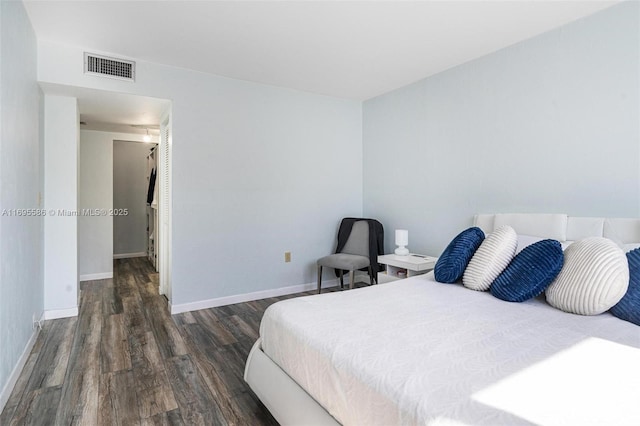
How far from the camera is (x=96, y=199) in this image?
5.02 metres

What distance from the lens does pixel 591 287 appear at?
1.76m

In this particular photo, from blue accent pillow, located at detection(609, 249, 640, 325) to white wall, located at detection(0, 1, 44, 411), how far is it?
3.24 m

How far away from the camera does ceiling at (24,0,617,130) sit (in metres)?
2.39

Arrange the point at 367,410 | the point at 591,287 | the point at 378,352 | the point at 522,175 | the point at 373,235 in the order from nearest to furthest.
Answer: the point at 367,410
the point at 378,352
the point at 591,287
the point at 522,175
the point at 373,235

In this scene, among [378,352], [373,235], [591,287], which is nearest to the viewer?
[378,352]

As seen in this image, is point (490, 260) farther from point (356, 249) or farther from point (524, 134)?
point (356, 249)

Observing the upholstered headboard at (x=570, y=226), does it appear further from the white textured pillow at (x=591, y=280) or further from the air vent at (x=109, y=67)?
the air vent at (x=109, y=67)

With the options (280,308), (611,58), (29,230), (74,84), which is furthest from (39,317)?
(611,58)

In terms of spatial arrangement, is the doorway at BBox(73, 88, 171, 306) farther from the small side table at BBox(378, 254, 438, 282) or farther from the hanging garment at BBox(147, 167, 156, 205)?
the small side table at BBox(378, 254, 438, 282)

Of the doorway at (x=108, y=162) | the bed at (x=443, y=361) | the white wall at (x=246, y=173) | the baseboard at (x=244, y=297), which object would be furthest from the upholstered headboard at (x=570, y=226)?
the doorway at (x=108, y=162)

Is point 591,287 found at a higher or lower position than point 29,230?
lower

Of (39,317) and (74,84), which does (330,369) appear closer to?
(39,317)

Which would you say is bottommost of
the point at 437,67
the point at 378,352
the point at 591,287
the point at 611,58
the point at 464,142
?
the point at 378,352

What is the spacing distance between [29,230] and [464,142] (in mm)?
3785
